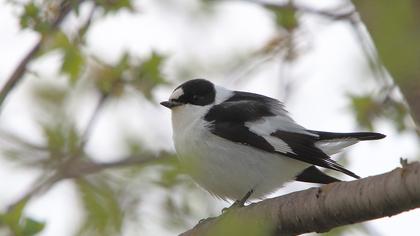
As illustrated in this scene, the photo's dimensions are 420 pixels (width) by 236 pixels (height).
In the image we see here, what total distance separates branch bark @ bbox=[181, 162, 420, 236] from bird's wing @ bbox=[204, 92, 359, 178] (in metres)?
1.25

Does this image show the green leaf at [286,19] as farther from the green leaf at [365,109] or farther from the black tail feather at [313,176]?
the black tail feather at [313,176]

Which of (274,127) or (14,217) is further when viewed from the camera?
(274,127)

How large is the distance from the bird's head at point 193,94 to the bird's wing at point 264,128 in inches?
9.3

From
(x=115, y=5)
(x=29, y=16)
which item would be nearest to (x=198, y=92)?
(x=115, y=5)

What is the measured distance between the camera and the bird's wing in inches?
159

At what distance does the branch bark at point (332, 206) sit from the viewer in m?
1.85

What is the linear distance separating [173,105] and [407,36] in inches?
142

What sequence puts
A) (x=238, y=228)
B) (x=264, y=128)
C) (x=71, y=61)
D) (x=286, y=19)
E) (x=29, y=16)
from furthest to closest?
(x=286, y=19) → (x=71, y=61) → (x=264, y=128) → (x=29, y=16) → (x=238, y=228)

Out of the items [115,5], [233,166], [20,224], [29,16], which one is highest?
[115,5]

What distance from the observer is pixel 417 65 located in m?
1.28

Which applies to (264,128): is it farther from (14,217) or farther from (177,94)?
(14,217)

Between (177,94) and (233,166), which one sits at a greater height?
(177,94)

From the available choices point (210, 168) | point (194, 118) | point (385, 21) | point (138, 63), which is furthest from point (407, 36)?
point (138, 63)

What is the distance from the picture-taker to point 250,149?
4133 millimetres
